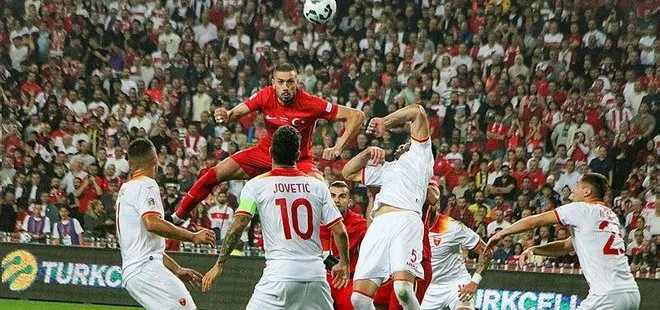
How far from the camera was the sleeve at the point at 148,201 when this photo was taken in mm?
9898

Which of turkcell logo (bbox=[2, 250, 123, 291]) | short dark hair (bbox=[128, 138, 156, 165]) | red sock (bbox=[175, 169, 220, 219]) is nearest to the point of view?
short dark hair (bbox=[128, 138, 156, 165])

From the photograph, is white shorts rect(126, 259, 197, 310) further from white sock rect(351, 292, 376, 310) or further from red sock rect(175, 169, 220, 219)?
red sock rect(175, 169, 220, 219)

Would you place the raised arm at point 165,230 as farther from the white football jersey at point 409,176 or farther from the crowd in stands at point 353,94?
the crowd in stands at point 353,94

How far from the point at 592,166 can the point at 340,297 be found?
708cm

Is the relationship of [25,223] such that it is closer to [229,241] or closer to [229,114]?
[229,114]

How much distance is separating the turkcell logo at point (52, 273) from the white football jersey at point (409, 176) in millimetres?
7039

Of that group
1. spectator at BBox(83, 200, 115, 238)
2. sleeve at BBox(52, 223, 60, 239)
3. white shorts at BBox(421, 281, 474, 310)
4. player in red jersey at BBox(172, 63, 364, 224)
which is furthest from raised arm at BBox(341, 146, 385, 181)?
sleeve at BBox(52, 223, 60, 239)

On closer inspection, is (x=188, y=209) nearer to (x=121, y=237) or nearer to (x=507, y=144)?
(x=121, y=237)

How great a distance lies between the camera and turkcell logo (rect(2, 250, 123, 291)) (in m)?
17.6

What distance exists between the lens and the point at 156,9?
2495 centimetres

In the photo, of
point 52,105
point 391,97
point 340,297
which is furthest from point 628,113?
point 52,105

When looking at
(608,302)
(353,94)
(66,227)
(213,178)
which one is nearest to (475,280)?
(608,302)

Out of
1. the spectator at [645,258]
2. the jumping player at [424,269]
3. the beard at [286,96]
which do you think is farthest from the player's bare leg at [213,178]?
the spectator at [645,258]

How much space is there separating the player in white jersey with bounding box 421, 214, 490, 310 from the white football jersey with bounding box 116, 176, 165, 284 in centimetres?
407
